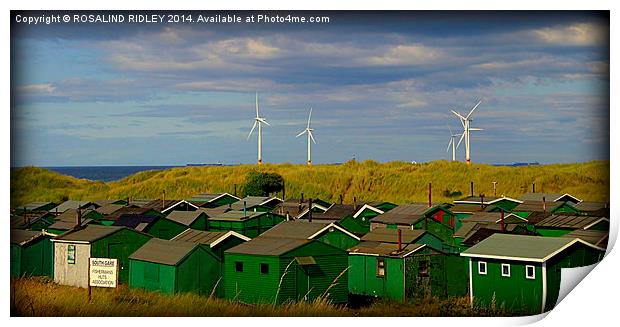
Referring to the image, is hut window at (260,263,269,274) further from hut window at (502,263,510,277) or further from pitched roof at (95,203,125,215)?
pitched roof at (95,203,125,215)

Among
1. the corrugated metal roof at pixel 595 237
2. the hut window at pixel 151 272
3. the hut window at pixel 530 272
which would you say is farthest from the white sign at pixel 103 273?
the corrugated metal roof at pixel 595 237

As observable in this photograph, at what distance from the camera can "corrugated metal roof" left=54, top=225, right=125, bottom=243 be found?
17812 millimetres

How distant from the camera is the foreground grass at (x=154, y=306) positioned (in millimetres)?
14148

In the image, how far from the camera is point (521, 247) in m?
15.8

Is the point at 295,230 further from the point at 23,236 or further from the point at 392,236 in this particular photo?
the point at 23,236

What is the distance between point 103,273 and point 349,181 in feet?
71.4

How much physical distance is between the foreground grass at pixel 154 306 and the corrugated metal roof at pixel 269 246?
100 centimetres

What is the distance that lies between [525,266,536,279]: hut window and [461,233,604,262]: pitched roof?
0.48 feet

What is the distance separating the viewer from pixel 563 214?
67.6 ft

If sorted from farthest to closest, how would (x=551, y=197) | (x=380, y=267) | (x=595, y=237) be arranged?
1. (x=551, y=197)
2. (x=380, y=267)
3. (x=595, y=237)

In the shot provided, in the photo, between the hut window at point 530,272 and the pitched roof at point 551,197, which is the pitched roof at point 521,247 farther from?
the pitched roof at point 551,197

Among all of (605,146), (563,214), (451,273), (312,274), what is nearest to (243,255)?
(312,274)

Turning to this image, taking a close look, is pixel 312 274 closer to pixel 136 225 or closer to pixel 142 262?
pixel 142 262

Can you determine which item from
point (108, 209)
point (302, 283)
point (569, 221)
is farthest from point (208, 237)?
point (569, 221)
